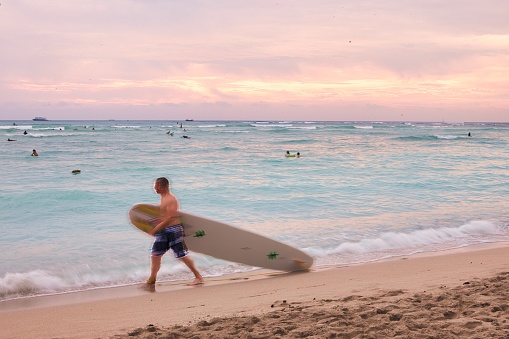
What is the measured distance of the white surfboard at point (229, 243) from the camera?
A: 664 cm

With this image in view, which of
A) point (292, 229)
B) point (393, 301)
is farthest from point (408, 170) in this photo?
point (393, 301)

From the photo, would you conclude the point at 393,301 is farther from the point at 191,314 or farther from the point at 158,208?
the point at 158,208

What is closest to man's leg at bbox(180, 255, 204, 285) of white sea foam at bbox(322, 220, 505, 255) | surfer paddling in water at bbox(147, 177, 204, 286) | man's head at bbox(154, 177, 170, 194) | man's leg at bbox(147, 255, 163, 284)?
surfer paddling in water at bbox(147, 177, 204, 286)

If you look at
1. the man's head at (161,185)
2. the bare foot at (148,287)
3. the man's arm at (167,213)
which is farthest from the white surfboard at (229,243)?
the bare foot at (148,287)

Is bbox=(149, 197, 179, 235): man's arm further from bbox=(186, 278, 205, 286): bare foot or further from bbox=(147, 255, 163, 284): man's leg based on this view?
bbox=(186, 278, 205, 286): bare foot

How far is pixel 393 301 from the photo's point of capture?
178 inches

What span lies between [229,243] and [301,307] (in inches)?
96.4

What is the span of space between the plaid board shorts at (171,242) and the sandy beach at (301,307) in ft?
1.43

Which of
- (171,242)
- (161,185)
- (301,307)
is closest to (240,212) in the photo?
(171,242)

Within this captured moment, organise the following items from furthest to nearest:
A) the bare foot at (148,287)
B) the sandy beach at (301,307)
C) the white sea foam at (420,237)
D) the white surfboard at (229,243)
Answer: the white sea foam at (420,237) < the white surfboard at (229,243) < the bare foot at (148,287) < the sandy beach at (301,307)

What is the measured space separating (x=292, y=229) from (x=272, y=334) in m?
5.95

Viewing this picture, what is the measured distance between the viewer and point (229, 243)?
22.2 ft

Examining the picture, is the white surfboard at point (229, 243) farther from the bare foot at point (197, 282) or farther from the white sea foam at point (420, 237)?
the white sea foam at point (420, 237)

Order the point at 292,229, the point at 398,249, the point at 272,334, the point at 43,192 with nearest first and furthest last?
1. the point at 272,334
2. the point at 398,249
3. the point at 292,229
4. the point at 43,192
